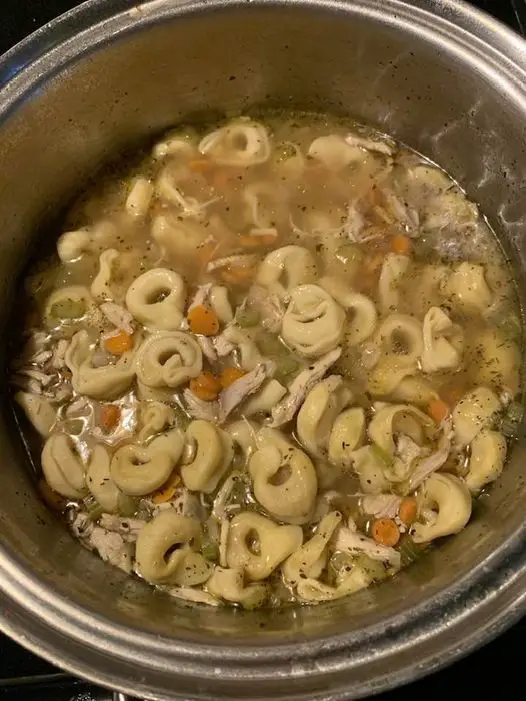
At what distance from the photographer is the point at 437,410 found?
2.19 m

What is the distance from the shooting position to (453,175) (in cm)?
252

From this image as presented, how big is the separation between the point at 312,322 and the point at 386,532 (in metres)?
0.64

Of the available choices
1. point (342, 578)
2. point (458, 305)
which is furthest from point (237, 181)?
point (342, 578)

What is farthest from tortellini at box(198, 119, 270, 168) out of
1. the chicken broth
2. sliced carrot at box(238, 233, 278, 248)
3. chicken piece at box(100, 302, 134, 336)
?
chicken piece at box(100, 302, 134, 336)

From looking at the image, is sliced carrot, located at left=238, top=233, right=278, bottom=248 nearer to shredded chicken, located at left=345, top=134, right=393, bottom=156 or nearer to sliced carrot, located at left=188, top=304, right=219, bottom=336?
sliced carrot, located at left=188, top=304, right=219, bottom=336

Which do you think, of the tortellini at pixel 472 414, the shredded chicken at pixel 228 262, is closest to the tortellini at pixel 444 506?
the tortellini at pixel 472 414

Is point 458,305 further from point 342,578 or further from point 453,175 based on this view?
point 342,578

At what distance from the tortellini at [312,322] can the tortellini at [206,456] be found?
0.36 meters

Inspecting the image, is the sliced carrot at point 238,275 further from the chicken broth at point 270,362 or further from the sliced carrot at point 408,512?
the sliced carrot at point 408,512

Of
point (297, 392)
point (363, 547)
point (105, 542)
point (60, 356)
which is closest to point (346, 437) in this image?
point (297, 392)

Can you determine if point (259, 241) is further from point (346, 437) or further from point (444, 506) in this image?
point (444, 506)

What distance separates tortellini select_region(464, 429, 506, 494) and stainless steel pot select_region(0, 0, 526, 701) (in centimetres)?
4

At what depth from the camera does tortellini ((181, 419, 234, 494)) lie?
2055 millimetres

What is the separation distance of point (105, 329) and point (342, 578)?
1.03m
